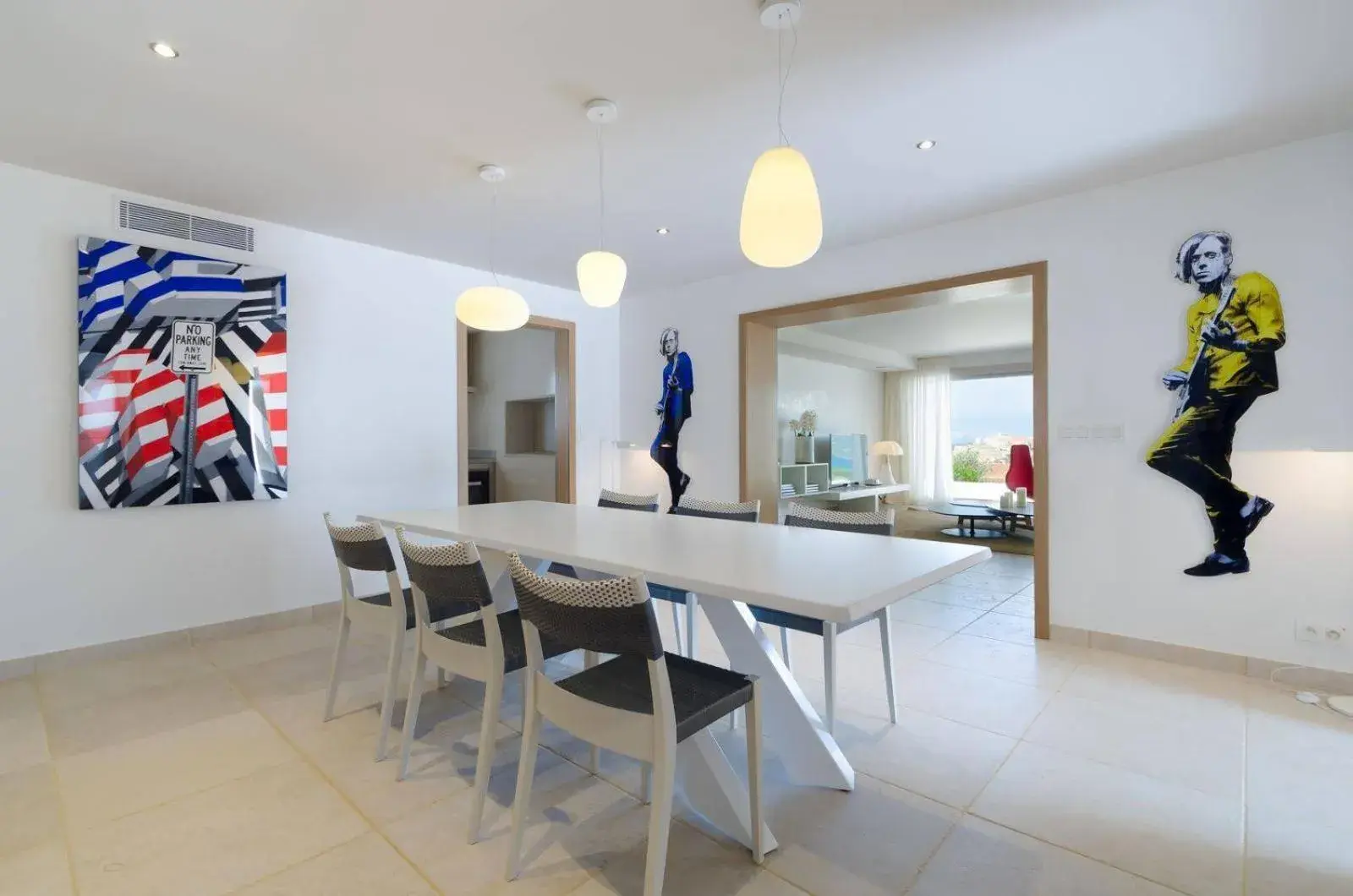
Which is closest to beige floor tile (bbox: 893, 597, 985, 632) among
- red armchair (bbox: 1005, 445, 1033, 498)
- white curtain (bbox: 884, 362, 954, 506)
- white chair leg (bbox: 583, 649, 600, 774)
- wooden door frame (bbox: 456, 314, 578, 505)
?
white chair leg (bbox: 583, 649, 600, 774)

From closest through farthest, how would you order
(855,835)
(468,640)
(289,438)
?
(855,835) < (468,640) < (289,438)

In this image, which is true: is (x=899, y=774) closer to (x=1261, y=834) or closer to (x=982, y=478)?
(x=1261, y=834)

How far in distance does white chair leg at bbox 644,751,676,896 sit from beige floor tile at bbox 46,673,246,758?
2.17 meters

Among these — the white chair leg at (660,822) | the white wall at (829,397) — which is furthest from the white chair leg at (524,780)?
the white wall at (829,397)

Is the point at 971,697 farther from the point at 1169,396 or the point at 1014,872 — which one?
the point at 1169,396

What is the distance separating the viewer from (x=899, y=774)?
2.11 metres

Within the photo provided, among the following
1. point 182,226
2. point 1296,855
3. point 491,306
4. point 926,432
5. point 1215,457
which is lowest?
point 1296,855

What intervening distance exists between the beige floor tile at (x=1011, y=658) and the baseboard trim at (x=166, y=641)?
3.68 metres

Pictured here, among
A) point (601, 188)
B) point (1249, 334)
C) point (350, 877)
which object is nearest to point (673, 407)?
point (601, 188)

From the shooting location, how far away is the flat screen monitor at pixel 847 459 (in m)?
8.25

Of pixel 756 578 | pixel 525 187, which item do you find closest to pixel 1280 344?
pixel 756 578

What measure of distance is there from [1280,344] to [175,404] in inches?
218

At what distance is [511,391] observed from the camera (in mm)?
7684

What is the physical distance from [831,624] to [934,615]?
86.1 inches
